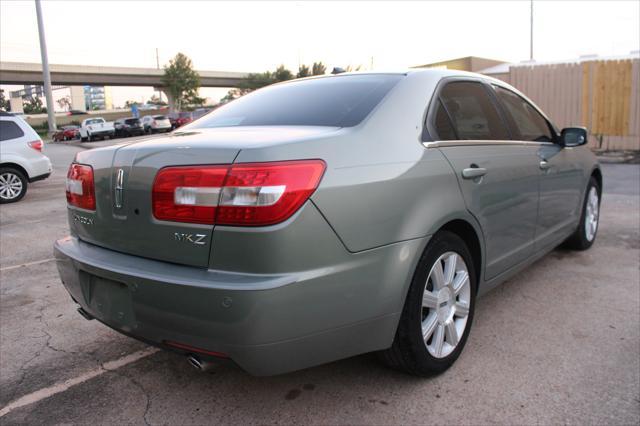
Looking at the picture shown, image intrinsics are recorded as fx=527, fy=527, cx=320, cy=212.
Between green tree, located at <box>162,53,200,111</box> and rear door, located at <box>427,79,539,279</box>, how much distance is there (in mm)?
68844

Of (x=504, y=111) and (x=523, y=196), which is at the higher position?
(x=504, y=111)

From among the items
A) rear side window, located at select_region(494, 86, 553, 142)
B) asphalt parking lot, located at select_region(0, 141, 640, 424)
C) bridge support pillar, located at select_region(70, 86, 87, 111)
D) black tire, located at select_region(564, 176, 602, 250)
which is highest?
bridge support pillar, located at select_region(70, 86, 87, 111)

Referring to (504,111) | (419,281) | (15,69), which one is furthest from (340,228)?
(15,69)

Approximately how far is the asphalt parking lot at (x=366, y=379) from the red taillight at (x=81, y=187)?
3.10ft

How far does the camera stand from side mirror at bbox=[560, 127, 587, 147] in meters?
4.17

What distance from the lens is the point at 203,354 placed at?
2.12m

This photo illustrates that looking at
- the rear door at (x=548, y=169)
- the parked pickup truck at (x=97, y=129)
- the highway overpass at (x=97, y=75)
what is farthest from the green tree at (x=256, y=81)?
the rear door at (x=548, y=169)

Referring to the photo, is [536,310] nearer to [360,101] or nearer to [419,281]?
[419,281]

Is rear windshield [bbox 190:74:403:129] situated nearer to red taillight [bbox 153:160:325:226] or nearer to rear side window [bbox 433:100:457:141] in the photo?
rear side window [bbox 433:100:457:141]

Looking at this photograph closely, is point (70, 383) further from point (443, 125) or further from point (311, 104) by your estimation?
point (443, 125)

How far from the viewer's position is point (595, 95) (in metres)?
14.9

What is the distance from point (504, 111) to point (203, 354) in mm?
2586

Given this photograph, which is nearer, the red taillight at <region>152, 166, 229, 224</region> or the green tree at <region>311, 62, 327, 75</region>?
the red taillight at <region>152, 166, 229, 224</region>

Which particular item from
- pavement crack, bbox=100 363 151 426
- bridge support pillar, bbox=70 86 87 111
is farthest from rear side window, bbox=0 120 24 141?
pavement crack, bbox=100 363 151 426
